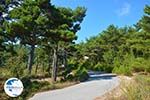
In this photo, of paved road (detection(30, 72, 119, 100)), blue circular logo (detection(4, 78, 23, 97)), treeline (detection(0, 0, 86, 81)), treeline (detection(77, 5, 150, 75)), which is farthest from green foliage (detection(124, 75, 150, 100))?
treeline (detection(77, 5, 150, 75))

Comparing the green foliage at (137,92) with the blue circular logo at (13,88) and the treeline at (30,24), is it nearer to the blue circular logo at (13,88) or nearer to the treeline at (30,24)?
the blue circular logo at (13,88)

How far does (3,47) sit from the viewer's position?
120ft

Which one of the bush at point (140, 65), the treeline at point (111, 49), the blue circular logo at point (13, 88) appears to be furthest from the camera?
the treeline at point (111, 49)

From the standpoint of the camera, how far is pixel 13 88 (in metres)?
11.5

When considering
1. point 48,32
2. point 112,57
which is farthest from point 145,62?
point 112,57

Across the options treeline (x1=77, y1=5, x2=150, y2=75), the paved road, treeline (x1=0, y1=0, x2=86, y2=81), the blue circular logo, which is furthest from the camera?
treeline (x1=77, y1=5, x2=150, y2=75)

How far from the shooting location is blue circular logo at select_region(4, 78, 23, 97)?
11422 millimetres

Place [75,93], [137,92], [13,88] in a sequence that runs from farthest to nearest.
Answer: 1. [75,93]
2. [137,92]
3. [13,88]

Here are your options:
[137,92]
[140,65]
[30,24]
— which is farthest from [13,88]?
[140,65]

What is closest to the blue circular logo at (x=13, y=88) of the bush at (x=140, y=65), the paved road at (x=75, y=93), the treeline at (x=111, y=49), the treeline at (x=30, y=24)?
the paved road at (x=75, y=93)

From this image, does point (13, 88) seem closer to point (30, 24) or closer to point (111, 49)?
point (30, 24)

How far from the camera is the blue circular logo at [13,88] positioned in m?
11.4

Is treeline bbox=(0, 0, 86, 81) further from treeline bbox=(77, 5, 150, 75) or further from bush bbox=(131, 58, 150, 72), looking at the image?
treeline bbox=(77, 5, 150, 75)

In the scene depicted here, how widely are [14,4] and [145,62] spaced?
19726 mm
